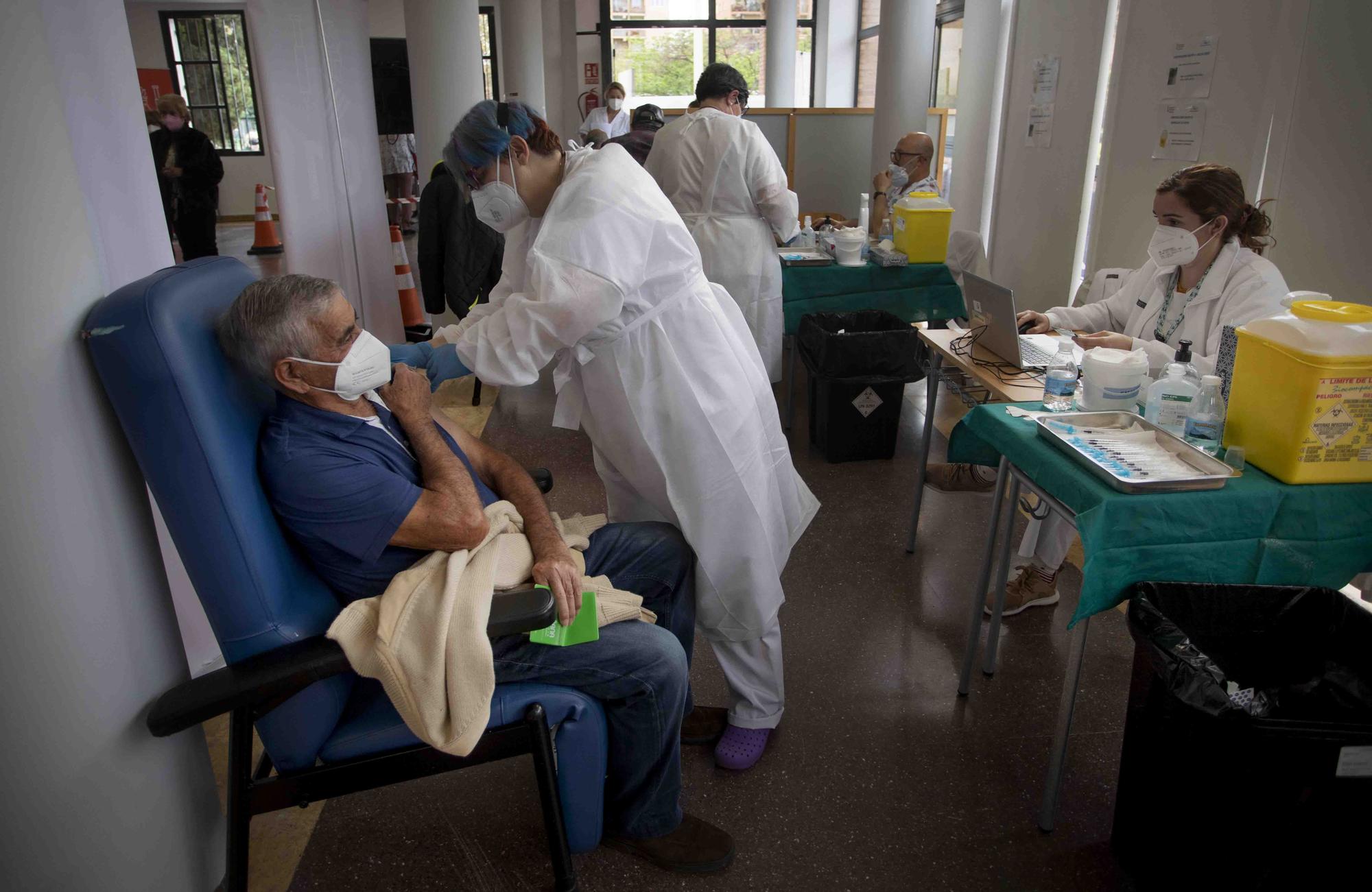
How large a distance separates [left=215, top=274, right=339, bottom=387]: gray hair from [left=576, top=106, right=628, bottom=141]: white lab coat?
799cm

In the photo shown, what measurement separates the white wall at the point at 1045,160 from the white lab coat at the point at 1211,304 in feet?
7.43

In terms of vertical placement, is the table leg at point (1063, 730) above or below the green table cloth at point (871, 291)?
below

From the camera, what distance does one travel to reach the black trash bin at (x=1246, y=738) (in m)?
1.27

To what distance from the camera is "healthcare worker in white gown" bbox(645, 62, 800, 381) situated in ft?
11.6

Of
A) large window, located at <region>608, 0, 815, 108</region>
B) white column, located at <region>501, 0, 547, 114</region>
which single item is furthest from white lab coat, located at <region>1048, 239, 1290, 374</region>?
large window, located at <region>608, 0, 815, 108</region>

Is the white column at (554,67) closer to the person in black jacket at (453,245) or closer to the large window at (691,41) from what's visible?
the large window at (691,41)

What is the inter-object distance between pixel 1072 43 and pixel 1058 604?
10.8 feet

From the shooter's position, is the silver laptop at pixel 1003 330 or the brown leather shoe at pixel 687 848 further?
the silver laptop at pixel 1003 330

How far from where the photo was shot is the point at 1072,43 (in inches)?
174

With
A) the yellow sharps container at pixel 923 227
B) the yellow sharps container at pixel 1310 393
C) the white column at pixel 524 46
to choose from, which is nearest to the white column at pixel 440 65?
the yellow sharps container at pixel 923 227

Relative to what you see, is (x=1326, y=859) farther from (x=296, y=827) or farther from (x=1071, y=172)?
(x=1071, y=172)

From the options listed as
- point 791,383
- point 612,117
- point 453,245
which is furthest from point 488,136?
point 612,117

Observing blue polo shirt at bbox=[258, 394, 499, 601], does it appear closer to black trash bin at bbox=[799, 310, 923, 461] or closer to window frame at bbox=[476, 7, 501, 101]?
black trash bin at bbox=[799, 310, 923, 461]

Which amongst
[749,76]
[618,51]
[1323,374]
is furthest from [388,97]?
[1323,374]
